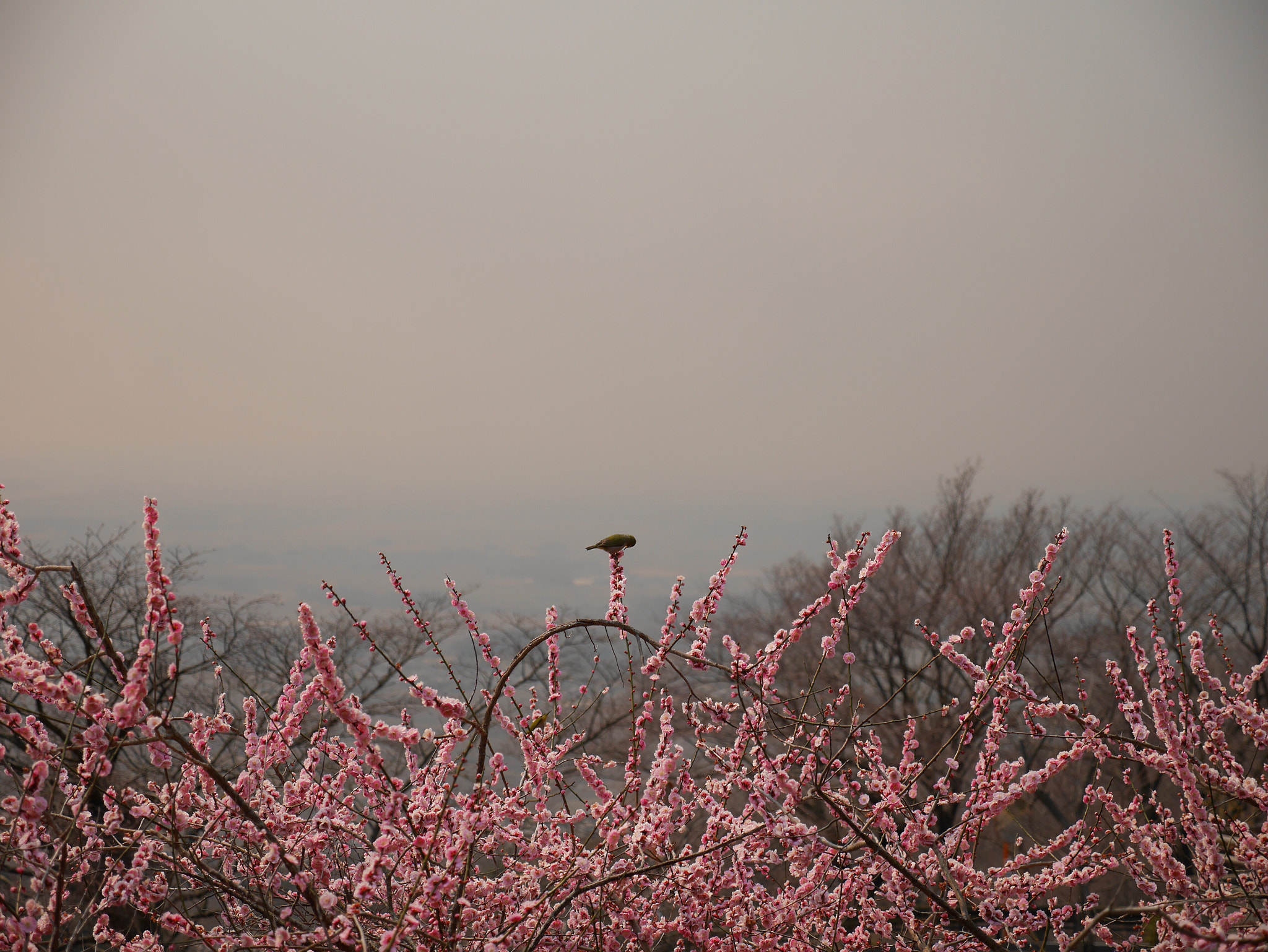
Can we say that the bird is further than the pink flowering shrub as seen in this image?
Yes

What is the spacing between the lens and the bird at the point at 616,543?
9.94 ft

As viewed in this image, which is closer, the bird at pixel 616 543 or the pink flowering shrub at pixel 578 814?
the pink flowering shrub at pixel 578 814

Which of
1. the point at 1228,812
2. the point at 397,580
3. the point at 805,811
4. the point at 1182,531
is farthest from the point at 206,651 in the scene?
the point at 1182,531

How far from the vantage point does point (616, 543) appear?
3061 mm

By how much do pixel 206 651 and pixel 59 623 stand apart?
2467mm

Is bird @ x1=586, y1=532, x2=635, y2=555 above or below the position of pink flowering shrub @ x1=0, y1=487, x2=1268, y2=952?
above

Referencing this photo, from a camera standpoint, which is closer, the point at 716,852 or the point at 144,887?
the point at 144,887

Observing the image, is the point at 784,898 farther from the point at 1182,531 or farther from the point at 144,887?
the point at 1182,531

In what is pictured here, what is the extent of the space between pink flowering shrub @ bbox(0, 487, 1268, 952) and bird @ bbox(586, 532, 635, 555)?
32 cm

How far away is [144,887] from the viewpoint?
327 cm

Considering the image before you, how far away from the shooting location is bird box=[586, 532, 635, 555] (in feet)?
9.94

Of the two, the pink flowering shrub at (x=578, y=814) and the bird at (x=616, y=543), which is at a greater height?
the bird at (x=616, y=543)

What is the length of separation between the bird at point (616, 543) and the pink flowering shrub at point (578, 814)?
32 centimetres

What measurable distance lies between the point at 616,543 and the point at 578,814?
1976 millimetres
